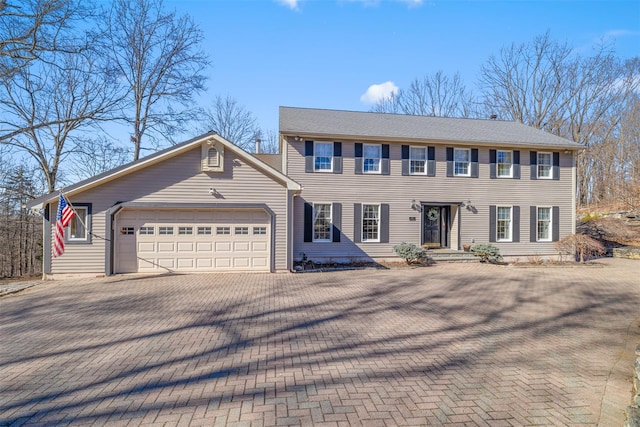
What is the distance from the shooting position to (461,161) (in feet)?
53.3

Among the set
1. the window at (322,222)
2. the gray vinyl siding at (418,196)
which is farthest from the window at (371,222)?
the window at (322,222)

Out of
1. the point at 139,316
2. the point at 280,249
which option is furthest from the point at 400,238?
the point at 139,316

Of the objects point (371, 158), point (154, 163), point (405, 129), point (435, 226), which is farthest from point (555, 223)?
point (154, 163)

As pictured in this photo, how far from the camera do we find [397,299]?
850cm

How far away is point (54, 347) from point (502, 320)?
25.5 ft

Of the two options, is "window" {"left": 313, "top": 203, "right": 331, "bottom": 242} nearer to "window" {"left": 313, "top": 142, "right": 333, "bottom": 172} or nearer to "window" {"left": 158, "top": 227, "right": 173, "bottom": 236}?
"window" {"left": 313, "top": 142, "right": 333, "bottom": 172}

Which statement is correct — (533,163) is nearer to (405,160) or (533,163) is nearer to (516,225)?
(516,225)

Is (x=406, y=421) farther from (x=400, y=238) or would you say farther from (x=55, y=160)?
(x=55, y=160)

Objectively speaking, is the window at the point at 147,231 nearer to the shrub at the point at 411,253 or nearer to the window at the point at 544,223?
the shrub at the point at 411,253

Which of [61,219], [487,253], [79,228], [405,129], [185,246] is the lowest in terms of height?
[487,253]

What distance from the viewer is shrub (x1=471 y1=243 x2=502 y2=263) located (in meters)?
15.1

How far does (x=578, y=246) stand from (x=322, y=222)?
38.2 feet

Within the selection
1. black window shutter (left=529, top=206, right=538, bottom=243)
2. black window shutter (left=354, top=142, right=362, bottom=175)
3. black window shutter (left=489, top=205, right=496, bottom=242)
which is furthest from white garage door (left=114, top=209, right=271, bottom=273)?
black window shutter (left=529, top=206, right=538, bottom=243)

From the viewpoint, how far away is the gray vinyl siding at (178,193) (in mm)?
11258
